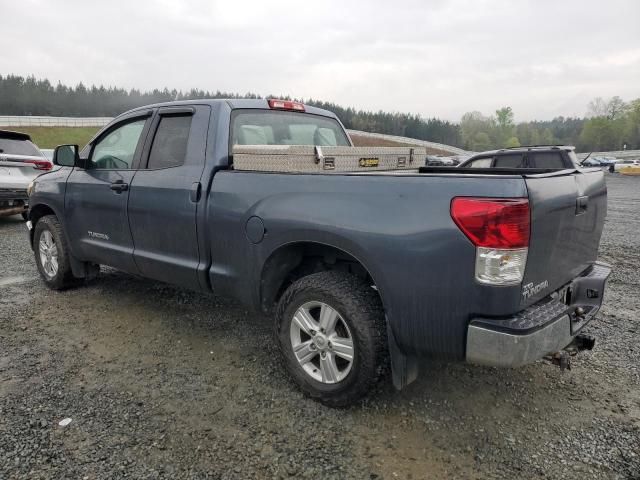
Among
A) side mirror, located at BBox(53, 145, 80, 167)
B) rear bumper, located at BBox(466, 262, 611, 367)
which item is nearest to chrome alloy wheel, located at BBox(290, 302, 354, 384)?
rear bumper, located at BBox(466, 262, 611, 367)

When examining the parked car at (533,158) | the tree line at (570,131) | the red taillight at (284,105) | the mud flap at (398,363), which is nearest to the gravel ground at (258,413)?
the mud flap at (398,363)

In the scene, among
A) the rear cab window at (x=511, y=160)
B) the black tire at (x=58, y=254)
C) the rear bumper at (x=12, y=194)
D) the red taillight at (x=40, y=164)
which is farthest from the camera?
the rear cab window at (x=511, y=160)

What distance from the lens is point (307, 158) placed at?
116 inches

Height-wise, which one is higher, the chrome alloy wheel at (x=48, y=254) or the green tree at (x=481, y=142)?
the chrome alloy wheel at (x=48, y=254)

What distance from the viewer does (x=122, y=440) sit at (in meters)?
2.42

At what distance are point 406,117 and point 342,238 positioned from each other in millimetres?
113931

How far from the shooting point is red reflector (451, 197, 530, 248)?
6.63 ft

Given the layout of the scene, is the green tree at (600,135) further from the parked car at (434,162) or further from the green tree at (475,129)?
the parked car at (434,162)

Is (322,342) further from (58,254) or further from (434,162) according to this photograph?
(434,162)

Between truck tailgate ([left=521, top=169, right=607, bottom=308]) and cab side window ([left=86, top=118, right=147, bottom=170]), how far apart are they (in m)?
3.20

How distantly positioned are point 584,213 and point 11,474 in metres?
3.29

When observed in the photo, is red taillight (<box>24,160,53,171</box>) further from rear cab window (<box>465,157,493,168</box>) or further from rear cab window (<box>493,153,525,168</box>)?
rear cab window (<box>493,153,525,168</box>)

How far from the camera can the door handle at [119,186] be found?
3.77 meters

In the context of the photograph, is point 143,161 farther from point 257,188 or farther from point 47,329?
point 47,329
